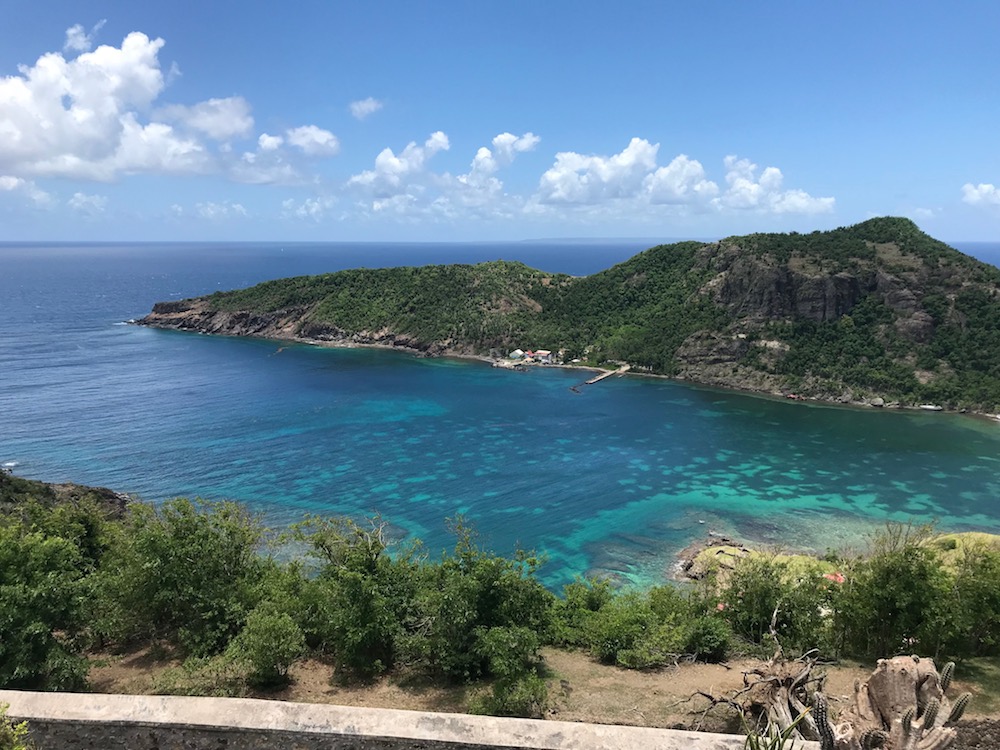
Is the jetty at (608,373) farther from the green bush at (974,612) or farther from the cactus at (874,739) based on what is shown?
the cactus at (874,739)

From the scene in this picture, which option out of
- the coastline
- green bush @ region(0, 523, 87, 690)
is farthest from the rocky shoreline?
green bush @ region(0, 523, 87, 690)

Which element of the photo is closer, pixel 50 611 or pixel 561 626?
pixel 50 611

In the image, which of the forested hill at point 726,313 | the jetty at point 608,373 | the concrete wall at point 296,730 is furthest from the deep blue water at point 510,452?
the concrete wall at point 296,730

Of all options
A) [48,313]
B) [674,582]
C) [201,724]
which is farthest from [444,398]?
Result: [48,313]

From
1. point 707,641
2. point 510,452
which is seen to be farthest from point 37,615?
point 510,452

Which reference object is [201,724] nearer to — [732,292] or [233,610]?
[233,610]

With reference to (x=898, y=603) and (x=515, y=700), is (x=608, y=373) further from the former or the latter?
(x=515, y=700)
